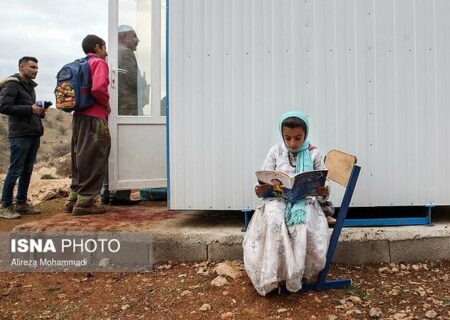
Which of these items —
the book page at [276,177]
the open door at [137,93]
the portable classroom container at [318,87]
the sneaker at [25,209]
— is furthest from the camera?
the sneaker at [25,209]

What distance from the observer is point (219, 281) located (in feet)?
9.65

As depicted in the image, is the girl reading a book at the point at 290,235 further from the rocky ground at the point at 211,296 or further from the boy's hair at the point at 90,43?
the boy's hair at the point at 90,43

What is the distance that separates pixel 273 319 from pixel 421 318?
36.6 inches

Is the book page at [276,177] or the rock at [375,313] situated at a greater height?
the book page at [276,177]

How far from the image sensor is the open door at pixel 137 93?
14.1ft

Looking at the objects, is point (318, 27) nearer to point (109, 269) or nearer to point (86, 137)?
point (86, 137)

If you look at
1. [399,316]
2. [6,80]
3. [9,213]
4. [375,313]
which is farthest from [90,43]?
[399,316]

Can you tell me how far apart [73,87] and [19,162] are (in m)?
1.49

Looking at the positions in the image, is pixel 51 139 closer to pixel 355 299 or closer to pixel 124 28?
pixel 124 28

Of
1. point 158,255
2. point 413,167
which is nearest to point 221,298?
point 158,255

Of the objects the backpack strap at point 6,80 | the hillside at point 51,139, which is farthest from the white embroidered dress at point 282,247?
the hillside at point 51,139

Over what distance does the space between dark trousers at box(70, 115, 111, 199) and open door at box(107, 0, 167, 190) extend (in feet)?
0.66

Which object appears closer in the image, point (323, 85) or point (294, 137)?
point (294, 137)

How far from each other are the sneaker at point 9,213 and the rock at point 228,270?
9.83 feet
